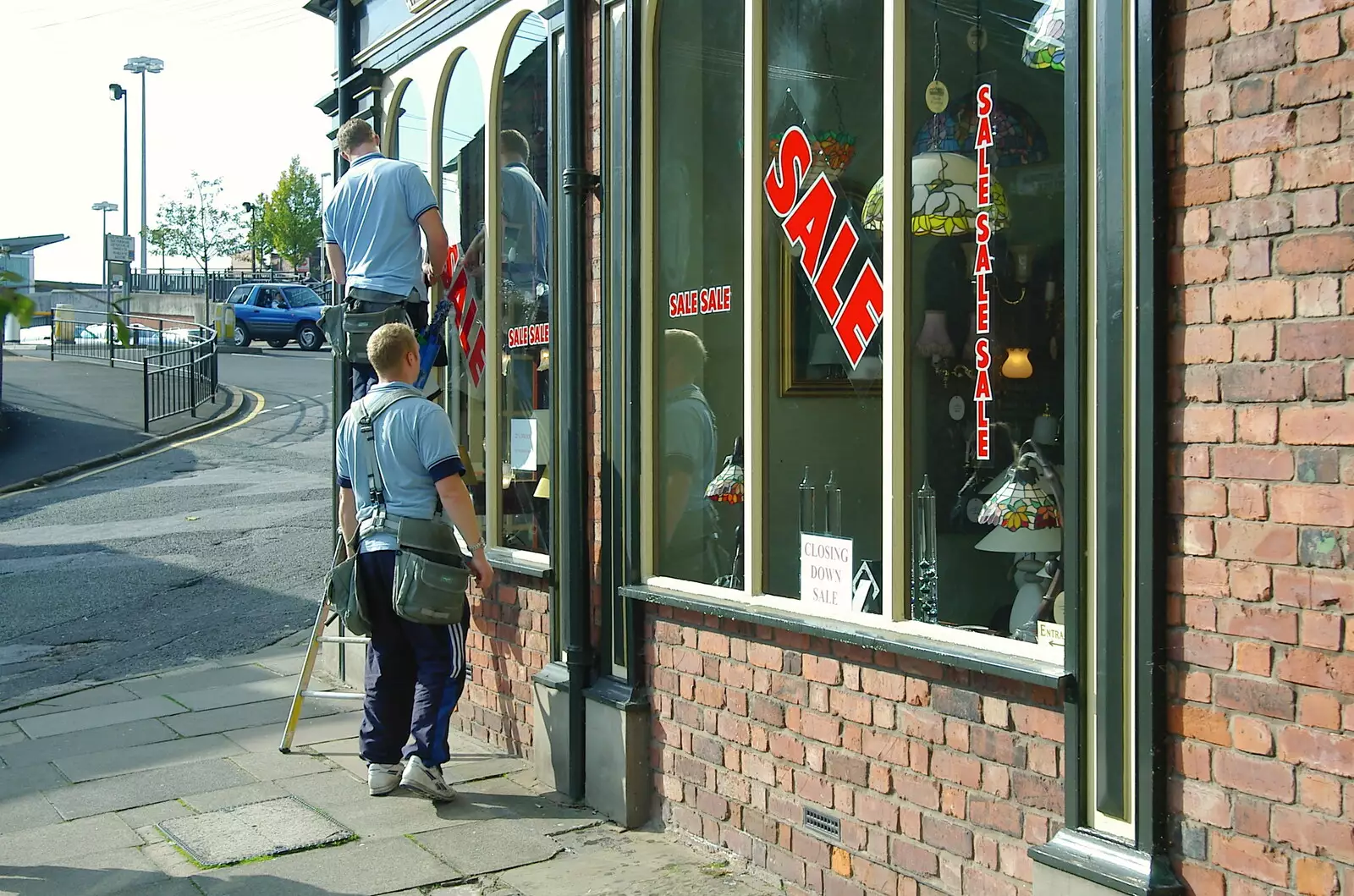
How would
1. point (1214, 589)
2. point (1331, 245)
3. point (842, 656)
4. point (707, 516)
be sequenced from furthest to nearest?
point (707, 516) → point (842, 656) → point (1214, 589) → point (1331, 245)

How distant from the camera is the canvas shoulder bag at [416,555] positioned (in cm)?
527

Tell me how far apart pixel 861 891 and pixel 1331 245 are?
2.40m

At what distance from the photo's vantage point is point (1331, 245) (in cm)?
291

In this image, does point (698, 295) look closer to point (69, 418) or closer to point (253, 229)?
point (69, 418)

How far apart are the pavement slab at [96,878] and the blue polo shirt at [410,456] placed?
1.46m

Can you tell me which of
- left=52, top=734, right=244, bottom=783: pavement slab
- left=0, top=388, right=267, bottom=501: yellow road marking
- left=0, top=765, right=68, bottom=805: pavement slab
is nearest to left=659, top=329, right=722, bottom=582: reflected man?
left=52, top=734, right=244, bottom=783: pavement slab

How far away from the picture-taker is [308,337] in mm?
39031

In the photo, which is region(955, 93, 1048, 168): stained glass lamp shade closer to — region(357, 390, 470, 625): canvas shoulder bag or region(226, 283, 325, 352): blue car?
region(357, 390, 470, 625): canvas shoulder bag

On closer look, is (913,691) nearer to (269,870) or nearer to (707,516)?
(707,516)

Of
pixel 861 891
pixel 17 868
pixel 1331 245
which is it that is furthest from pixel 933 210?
pixel 17 868

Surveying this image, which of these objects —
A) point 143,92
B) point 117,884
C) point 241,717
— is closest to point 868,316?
point 117,884

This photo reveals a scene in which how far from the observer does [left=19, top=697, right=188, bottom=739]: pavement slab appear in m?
6.99

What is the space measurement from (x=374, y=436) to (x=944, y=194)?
8.42 ft

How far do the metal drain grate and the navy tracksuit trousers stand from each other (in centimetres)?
173
